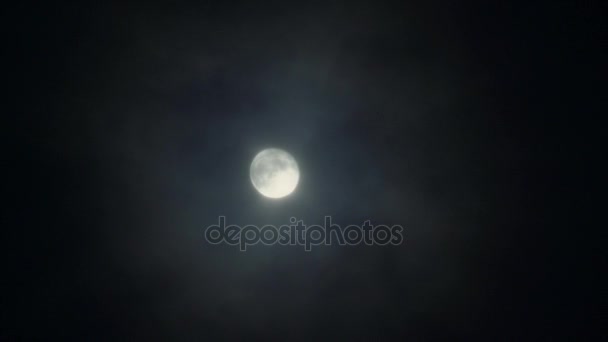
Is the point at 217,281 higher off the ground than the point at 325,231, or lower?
lower

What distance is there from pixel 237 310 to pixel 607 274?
10.1 m

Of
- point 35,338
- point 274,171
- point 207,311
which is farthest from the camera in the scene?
point 207,311

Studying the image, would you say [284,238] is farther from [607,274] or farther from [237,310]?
[607,274]

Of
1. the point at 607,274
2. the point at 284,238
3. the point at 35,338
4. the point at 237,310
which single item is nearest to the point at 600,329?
the point at 607,274

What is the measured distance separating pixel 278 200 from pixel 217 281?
9.44ft

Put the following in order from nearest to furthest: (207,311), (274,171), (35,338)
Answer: (274,171), (35,338), (207,311)

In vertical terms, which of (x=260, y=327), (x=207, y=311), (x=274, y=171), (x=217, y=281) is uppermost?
(x=274, y=171)

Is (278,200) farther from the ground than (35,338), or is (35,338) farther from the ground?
(278,200)

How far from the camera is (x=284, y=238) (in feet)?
22.2

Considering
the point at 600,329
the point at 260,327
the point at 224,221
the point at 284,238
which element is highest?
the point at 224,221

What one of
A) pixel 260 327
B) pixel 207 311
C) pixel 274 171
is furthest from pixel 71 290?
pixel 274 171

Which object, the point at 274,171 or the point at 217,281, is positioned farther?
the point at 217,281

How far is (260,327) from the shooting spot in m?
7.25

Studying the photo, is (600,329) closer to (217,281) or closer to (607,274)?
(607,274)
